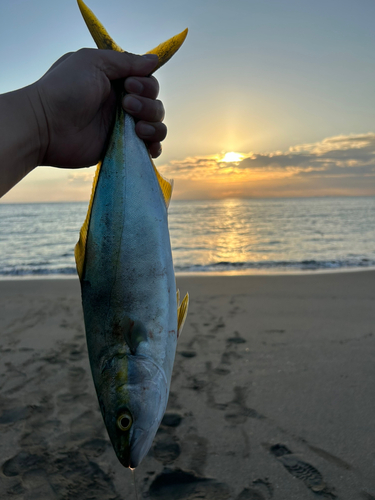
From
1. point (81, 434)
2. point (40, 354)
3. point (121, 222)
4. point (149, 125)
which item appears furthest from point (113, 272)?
point (40, 354)

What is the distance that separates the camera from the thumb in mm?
1902

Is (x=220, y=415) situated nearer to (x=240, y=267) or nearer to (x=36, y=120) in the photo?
(x=36, y=120)

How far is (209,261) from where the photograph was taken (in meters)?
12.0

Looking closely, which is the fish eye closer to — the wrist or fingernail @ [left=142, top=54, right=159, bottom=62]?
the wrist

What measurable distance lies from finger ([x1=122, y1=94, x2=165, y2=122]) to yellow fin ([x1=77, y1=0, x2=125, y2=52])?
12.9 inches

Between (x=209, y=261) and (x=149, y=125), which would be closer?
(x=149, y=125)

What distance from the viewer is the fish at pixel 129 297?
1.36 metres

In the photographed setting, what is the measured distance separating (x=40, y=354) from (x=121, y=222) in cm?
348

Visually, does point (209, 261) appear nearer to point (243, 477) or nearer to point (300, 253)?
point (300, 253)

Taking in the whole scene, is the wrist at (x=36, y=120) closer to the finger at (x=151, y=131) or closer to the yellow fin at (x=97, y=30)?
the yellow fin at (x=97, y=30)

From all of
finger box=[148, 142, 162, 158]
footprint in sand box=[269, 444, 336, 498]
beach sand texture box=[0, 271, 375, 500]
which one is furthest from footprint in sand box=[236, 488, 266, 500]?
finger box=[148, 142, 162, 158]

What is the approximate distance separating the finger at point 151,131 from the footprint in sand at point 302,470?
2.32 meters

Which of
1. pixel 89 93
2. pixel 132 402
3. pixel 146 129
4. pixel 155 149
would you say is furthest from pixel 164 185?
pixel 132 402

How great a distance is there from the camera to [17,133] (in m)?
1.83
